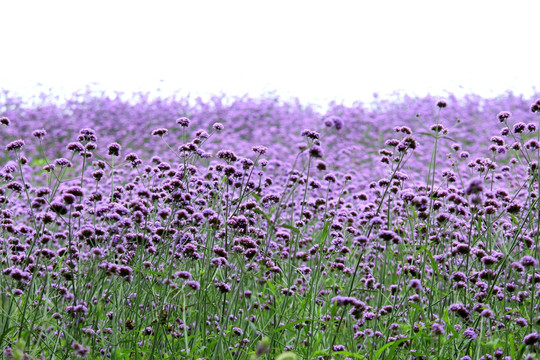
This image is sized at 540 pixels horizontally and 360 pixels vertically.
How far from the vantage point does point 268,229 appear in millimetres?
3047

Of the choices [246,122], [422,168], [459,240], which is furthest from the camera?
[246,122]

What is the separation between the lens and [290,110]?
53.7 feet

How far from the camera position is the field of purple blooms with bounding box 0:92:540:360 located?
2.77 meters

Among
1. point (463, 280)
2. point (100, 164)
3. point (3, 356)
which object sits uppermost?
point (100, 164)

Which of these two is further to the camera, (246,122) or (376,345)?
(246,122)

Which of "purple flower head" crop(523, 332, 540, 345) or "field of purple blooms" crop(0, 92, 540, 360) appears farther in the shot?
"field of purple blooms" crop(0, 92, 540, 360)

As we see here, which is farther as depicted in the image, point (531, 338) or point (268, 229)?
point (268, 229)

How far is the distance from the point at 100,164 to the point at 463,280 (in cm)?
256

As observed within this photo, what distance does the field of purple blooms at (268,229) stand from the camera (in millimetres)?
2773

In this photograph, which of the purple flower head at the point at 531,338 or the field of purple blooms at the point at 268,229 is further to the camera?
the field of purple blooms at the point at 268,229

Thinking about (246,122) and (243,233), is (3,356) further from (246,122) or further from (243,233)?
(246,122)

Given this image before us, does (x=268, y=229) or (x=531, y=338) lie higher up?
(x=268, y=229)

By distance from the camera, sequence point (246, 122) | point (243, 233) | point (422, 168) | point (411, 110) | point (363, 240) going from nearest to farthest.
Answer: point (363, 240), point (243, 233), point (422, 168), point (246, 122), point (411, 110)

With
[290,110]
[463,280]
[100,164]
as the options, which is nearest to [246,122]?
[290,110]
